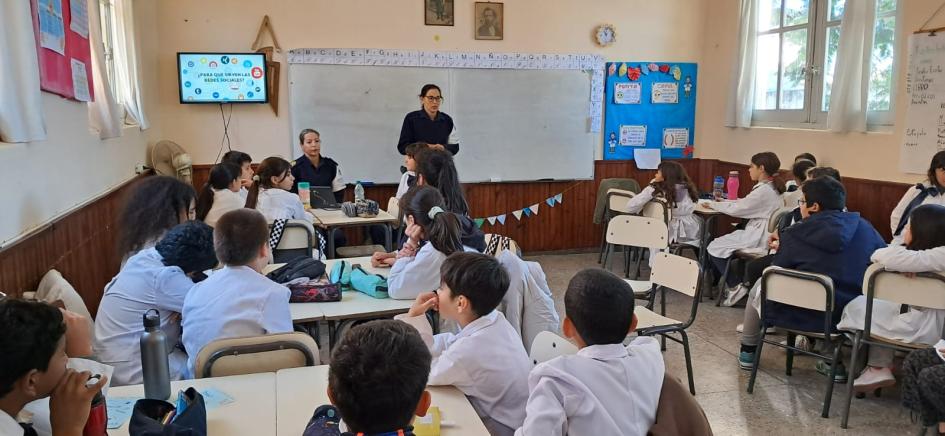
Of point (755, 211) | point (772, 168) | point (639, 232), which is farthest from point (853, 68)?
point (639, 232)

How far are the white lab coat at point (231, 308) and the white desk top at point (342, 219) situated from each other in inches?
103

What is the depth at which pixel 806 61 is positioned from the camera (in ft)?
20.3

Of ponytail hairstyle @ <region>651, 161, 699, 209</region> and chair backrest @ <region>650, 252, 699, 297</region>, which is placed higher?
ponytail hairstyle @ <region>651, 161, 699, 209</region>

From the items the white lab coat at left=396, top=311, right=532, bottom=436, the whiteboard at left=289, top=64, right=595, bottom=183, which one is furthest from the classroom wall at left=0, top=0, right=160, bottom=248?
the whiteboard at left=289, top=64, right=595, bottom=183

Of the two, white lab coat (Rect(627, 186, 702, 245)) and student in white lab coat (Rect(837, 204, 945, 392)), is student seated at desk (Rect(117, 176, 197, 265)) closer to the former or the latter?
student in white lab coat (Rect(837, 204, 945, 392))

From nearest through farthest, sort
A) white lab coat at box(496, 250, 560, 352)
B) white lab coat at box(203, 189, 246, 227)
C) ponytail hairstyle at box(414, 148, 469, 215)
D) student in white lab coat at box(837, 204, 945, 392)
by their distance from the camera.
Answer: white lab coat at box(496, 250, 560, 352) < student in white lab coat at box(837, 204, 945, 392) < ponytail hairstyle at box(414, 148, 469, 215) < white lab coat at box(203, 189, 246, 227)

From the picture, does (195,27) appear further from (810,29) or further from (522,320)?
(810,29)

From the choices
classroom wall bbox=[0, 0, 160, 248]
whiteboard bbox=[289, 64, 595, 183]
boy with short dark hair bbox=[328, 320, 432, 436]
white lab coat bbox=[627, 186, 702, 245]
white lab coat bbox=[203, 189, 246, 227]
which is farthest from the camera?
whiteboard bbox=[289, 64, 595, 183]

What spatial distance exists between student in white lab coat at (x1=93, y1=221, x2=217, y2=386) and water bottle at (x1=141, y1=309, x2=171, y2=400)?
64 cm

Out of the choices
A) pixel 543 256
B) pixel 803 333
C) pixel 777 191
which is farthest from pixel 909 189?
pixel 543 256

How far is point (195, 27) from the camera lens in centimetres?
609

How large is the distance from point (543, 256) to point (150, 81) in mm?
4147

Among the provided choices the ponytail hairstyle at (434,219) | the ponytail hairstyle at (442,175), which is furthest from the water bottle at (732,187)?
the ponytail hairstyle at (434,219)

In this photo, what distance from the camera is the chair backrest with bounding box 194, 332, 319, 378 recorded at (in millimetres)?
2104
